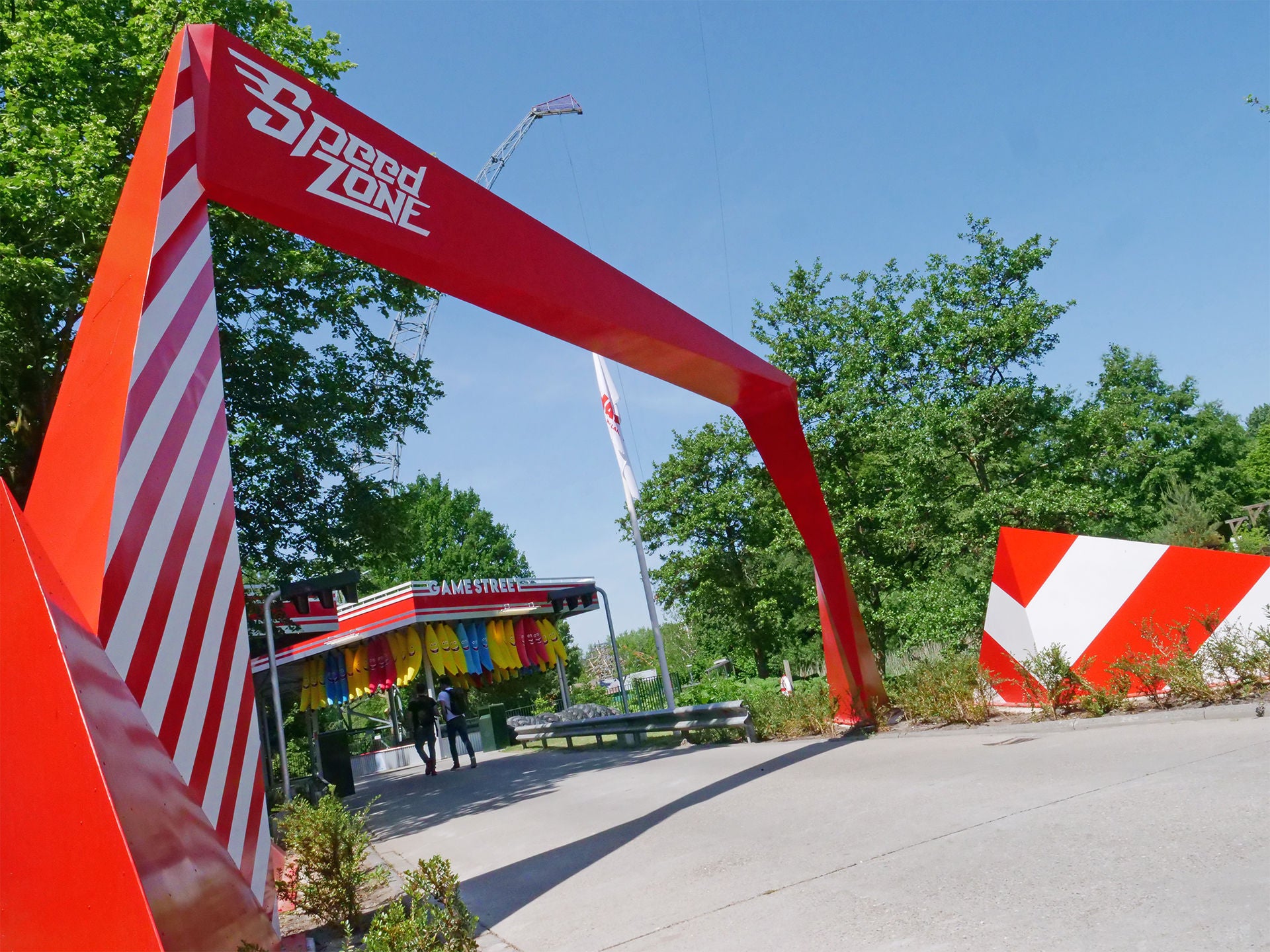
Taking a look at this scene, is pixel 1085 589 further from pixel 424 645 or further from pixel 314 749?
pixel 424 645

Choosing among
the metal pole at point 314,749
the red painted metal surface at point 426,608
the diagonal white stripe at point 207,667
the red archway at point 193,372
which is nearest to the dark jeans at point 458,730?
the metal pole at point 314,749

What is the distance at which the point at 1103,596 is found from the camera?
30.6 ft

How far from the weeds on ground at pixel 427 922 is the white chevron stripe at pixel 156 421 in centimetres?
242

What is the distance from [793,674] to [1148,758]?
2801cm

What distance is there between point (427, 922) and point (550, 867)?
2674mm

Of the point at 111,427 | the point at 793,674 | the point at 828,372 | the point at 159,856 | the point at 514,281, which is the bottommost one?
the point at 793,674

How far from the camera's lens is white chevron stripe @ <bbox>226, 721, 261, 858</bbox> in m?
5.35

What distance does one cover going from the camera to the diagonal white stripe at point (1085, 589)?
9.17 m

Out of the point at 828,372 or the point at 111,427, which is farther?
the point at 828,372

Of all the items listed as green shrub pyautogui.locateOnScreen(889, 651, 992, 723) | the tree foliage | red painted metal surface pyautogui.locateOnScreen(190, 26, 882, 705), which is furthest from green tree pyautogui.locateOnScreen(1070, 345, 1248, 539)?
red painted metal surface pyautogui.locateOnScreen(190, 26, 882, 705)

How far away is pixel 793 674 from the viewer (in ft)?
111

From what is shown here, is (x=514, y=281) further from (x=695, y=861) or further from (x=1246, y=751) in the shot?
(x=1246, y=751)

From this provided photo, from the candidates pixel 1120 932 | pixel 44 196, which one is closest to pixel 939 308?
pixel 44 196

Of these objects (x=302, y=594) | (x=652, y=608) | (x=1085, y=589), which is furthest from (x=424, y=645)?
(x=1085, y=589)
